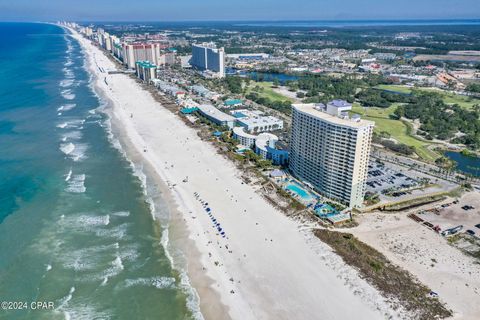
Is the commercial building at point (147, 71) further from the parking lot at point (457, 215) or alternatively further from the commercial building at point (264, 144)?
the parking lot at point (457, 215)

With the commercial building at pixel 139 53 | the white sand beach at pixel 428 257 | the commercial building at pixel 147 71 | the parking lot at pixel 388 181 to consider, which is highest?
the commercial building at pixel 139 53

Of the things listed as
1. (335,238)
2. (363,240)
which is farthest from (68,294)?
(363,240)

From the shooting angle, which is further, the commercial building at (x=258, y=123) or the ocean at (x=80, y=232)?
the commercial building at (x=258, y=123)

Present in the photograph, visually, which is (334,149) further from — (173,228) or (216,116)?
(216,116)

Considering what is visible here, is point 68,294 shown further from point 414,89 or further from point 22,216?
point 414,89

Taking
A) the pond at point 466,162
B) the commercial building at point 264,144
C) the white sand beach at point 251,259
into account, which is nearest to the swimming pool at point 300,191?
the white sand beach at point 251,259

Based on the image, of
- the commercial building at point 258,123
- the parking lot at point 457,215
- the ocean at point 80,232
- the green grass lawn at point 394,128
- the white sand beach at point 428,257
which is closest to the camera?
the white sand beach at point 428,257

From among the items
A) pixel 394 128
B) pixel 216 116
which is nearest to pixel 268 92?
pixel 216 116

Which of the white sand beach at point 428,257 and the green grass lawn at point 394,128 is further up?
the green grass lawn at point 394,128
